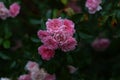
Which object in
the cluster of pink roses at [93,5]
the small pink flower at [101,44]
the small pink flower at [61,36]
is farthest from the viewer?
the small pink flower at [101,44]

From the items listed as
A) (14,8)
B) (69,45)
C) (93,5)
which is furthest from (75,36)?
(14,8)

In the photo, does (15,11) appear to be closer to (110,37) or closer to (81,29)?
(81,29)

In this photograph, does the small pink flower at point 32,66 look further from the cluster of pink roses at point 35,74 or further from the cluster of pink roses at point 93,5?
the cluster of pink roses at point 93,5

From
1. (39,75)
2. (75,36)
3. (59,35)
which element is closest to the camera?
(59,35)

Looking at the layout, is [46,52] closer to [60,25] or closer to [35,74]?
[60,25]

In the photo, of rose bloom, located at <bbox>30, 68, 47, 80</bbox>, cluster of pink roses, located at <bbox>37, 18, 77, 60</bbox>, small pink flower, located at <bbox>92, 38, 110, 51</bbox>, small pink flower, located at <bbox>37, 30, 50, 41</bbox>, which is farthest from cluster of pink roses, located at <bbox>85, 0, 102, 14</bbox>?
small pink flower, located at <bbox>92, 38, 110, 51</bbox>

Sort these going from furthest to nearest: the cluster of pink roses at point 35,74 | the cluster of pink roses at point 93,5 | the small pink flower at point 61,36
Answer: the cluster of pink roses at point 35,74 → the cluster of pink roses at point 93,5 → the small pink flower at point 61,36

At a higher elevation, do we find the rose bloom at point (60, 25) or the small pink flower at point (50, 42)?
the rose bloom at point (60, 25)

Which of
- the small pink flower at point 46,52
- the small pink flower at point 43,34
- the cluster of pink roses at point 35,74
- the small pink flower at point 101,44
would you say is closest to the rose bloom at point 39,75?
the cluster of pink roses at point 35,74
